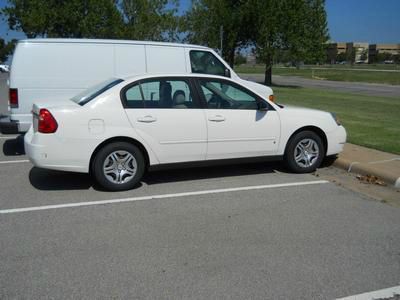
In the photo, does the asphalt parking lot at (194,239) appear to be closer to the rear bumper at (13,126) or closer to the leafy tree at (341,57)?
the rear bumper at (13,126)

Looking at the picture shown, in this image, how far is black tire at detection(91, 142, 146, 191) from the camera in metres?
5.50

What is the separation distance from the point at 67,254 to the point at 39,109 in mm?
2325

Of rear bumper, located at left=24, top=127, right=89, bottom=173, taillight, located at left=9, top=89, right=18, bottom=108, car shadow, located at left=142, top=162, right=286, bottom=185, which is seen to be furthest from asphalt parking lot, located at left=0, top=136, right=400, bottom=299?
taillight, located at left=9, top=89, right=18, bottom=108

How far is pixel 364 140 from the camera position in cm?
870

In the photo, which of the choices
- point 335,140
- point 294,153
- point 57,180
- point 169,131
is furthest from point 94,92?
point 335,140

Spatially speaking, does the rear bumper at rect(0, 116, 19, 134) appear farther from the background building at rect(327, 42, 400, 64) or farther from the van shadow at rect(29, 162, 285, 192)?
the background building at rect(327, 42, 400, 64)

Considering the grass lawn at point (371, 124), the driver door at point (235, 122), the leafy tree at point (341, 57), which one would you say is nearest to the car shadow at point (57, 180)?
the driver door at point (235, 122)

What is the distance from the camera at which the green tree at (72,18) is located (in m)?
25.3

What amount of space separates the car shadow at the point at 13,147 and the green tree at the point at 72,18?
16.7 metres

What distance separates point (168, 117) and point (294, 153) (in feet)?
7.15

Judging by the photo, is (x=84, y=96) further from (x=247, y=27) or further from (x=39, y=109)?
(x=247, y=27)

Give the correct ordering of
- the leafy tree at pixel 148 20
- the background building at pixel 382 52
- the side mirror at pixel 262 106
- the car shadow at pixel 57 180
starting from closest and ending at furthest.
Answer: the car shadow at pixel 57 180 < the side mirror at pixel 262 106 < the leafy tree at pixel 148 20 < the background building at pixel 382 52

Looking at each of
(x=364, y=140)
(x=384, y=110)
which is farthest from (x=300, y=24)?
(x=364, y=140)

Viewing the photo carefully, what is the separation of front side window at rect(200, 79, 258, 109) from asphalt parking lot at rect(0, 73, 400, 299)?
1.12 meters
